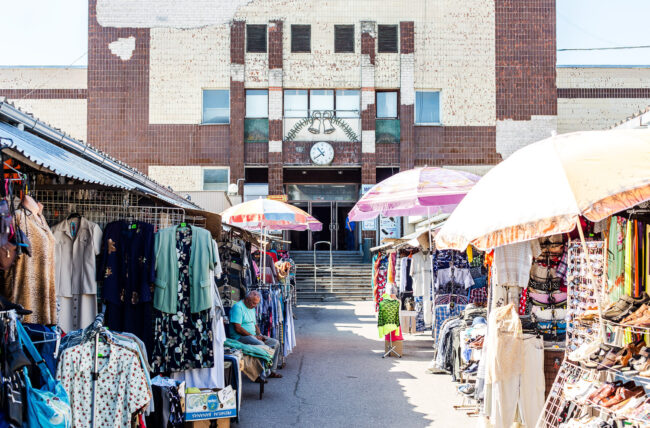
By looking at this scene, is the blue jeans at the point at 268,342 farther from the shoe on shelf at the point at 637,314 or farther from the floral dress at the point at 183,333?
the shoe on shelf at the point at 637,314

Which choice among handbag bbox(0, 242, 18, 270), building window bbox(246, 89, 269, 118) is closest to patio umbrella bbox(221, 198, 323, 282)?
handbag bbox(0, 242, 18, 270)

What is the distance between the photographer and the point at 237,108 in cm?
3080

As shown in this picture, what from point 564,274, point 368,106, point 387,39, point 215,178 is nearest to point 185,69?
point 215,178

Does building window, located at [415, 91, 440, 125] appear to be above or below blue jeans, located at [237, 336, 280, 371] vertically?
above

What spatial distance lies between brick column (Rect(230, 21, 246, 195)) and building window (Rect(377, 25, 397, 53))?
19.4 ft

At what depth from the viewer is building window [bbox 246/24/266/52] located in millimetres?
31031

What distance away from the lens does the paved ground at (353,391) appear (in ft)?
29.7

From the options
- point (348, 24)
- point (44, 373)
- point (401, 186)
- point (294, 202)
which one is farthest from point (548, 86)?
point (44, 373)

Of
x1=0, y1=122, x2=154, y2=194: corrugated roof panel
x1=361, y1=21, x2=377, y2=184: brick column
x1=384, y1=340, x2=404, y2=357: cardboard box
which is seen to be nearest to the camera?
x1=0, y1=122, x2=154, y2=194: corrugated roof panel

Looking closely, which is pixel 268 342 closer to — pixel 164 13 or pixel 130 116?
pixel 130 116

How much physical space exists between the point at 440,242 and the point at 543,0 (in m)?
27.4

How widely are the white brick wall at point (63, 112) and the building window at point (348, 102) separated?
431 inches

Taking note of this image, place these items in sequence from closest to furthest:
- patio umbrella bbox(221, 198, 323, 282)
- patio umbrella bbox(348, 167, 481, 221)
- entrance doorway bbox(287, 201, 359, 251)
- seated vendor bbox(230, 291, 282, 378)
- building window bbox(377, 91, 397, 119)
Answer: seated vendor bbox(230, 291, 282, 378), patio umbrella bbox(348, 167, 481, 221), patio umbrella bbox(221, 198, 323, 282), building window bbox(377, 91, 397, 119), entrance doorway bbox(287, 201, 359, 251)

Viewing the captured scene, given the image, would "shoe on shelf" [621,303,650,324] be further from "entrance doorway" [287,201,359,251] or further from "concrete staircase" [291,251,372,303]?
"entrance doorway" [287,201,359,251]
